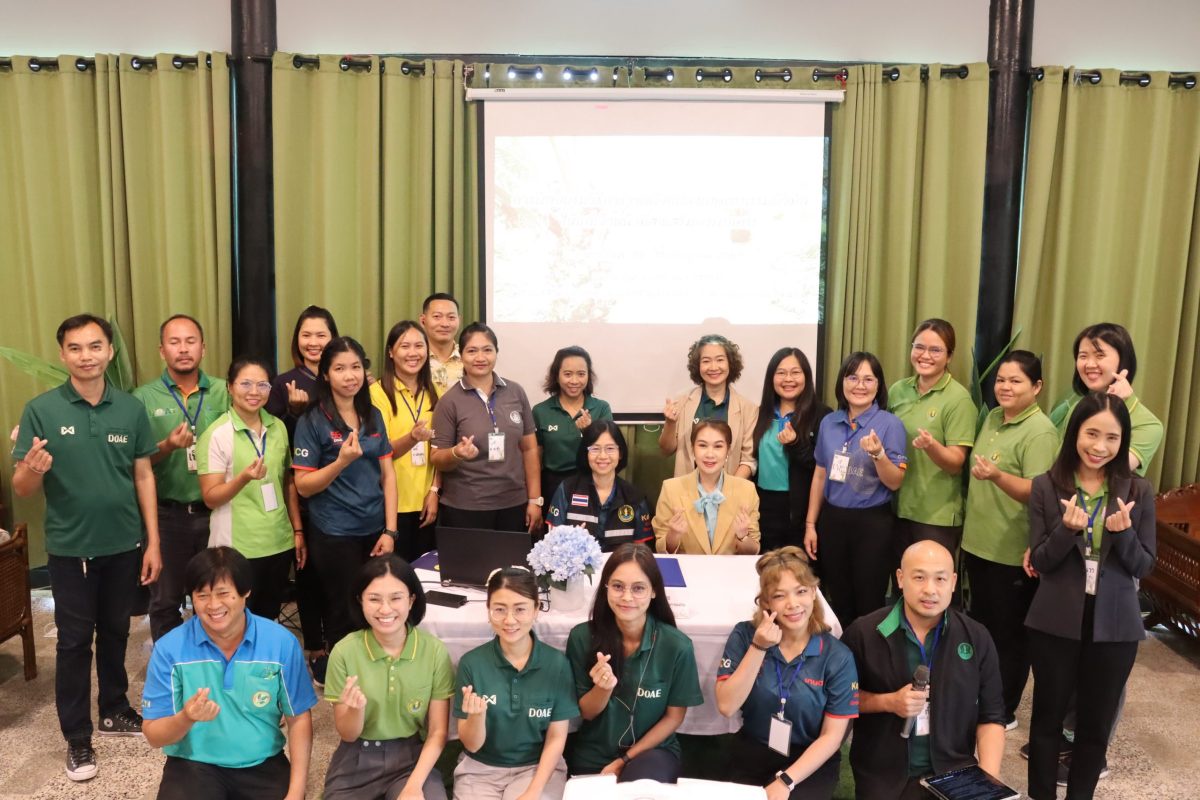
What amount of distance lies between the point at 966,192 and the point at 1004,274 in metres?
0.53

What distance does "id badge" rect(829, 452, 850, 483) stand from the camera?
12.0ft

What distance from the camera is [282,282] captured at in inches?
191

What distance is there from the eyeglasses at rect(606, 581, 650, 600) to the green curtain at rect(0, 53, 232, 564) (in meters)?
3.27

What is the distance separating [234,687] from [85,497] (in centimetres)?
118

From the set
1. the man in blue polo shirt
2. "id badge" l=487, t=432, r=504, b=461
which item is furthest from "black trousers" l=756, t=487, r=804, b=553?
the man in blue polo shirt

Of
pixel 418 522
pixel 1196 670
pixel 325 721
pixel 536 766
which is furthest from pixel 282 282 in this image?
pixel 1196 670

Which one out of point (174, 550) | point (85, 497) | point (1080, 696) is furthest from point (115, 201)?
point (1080, 696)

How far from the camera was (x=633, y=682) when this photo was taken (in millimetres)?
2643

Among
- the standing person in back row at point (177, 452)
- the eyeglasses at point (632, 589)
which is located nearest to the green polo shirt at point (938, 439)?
the eyeglasses at point (632, 589)

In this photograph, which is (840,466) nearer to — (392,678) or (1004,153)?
(392,678)

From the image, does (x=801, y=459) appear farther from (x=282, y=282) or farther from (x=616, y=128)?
(x=282, y=282)

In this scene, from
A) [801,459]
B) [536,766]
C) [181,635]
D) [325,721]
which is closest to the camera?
[181,635]

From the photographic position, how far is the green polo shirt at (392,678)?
253 cm

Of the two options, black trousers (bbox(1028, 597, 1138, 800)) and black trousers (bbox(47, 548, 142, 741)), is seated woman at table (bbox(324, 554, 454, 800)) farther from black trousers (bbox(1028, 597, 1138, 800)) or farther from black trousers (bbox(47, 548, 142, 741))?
black trousers (bbox(1028, 597, 1138, 800))
